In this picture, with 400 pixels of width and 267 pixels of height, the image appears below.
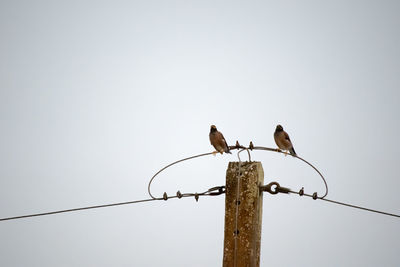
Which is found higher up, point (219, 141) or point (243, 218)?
point (219, 141)

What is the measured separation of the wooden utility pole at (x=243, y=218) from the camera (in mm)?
2914

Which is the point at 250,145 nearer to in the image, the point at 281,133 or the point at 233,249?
the point at 233,249

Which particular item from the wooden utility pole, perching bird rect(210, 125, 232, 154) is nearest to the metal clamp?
Result: the wooden utility pole

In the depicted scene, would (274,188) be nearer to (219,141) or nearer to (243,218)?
(243,218)

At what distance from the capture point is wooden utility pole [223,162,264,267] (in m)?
2.91

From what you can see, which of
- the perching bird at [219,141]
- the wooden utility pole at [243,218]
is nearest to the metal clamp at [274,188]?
the wooden utility pole at [243,218]

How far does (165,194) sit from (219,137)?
2.00 m

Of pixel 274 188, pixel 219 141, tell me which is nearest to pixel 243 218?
pixel 274 188

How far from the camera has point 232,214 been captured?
9.87ft

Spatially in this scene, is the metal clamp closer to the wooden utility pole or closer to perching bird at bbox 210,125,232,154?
the wooden utility pole

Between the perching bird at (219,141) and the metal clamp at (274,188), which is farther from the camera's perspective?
the perching bird at (219,141)

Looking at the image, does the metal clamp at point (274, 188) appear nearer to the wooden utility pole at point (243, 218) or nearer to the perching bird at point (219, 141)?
the wooden utility pole at point (243, 218)

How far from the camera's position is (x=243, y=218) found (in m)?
2.97

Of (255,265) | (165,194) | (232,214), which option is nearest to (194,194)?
(165,194)
